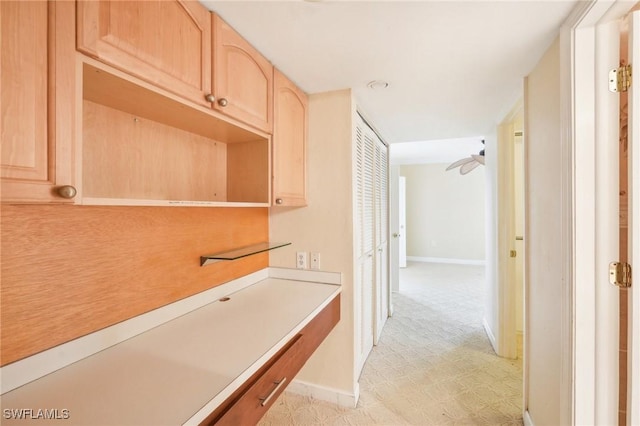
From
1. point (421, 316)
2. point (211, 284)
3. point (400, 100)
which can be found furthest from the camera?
point (421, 316)

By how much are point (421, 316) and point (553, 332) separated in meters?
2.15

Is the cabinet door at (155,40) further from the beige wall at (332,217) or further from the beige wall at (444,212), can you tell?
the beige wall at (444,212)

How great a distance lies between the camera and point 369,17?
3.57 feet

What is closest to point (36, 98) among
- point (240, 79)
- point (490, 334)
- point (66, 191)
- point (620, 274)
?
point (66, 191)

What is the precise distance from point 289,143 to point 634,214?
5.17 feet

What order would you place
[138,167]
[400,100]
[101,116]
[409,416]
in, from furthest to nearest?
1. [400,100]
2. [409,416]
3. [138,167]
4. [101,116]

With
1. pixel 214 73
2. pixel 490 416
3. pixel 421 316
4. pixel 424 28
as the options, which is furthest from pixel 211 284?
pixel 421 316

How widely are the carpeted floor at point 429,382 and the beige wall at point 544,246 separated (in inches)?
14.0

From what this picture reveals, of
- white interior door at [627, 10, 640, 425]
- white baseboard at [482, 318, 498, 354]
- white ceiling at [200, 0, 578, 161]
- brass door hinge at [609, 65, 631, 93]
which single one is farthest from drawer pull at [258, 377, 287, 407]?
white baseboard at [482, 318, 498, 354]

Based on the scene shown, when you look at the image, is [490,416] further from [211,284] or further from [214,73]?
[214,73]

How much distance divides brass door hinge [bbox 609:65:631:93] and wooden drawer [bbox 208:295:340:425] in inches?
65.0

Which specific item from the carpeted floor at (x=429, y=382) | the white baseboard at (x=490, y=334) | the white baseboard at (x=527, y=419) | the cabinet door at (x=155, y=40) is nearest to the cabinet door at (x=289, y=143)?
the cabinet door at (x=155, y=40)

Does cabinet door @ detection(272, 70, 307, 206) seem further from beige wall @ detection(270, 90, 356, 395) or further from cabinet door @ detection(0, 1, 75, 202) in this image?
cabinet door @ detection(0, 1, 75, 202)

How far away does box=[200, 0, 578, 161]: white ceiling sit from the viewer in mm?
1043
